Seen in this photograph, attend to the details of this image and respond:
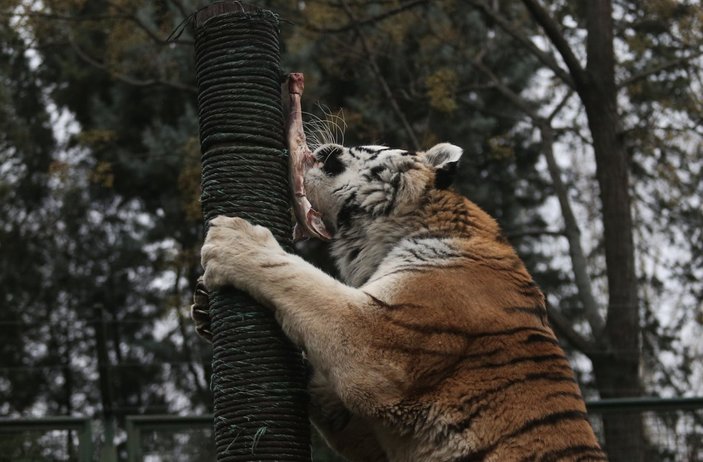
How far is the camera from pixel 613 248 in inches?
400

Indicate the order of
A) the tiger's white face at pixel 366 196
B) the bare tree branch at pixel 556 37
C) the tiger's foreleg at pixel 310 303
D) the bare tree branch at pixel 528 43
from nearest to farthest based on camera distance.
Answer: the tiger's foreleg at pixel 310 303 < the tiger's white face at pixel 366 196 < the bare tree branch at pixel 556 37 < the bare tree branch at pixel 528 43

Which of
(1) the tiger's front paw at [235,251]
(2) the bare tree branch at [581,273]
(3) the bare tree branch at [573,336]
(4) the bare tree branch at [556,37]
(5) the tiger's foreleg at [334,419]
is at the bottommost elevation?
(5) the tiger's foreleg at [334,419]

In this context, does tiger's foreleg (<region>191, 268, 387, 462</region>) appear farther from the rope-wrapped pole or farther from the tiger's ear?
→ the tiger's ear

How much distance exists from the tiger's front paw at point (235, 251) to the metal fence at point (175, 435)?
3.28 metres

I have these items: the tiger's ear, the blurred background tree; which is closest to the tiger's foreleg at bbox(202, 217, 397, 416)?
the tiger's ear

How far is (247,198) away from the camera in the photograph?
356 cm

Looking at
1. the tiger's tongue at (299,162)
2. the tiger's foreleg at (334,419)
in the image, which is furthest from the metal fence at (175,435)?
the tiger's tongue at (299,162)

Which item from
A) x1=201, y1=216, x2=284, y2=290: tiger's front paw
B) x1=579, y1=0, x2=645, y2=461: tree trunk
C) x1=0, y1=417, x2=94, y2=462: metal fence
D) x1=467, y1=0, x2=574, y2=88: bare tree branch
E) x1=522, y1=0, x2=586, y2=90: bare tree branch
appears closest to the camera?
x1=201, y1=216, x2=284, y2=290: tiger's front paw

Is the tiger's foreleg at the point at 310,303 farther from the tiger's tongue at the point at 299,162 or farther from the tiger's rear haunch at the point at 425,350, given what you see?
the tiger's tongue at the point at 299,162

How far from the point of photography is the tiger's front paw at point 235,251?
11.3ft

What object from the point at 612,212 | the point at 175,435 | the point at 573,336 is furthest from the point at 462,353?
the point at 612,212

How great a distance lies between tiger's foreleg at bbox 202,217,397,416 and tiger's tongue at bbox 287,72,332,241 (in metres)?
0.29

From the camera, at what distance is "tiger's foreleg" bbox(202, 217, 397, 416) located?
10.8 ft

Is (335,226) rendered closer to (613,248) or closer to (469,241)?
(469,241)
